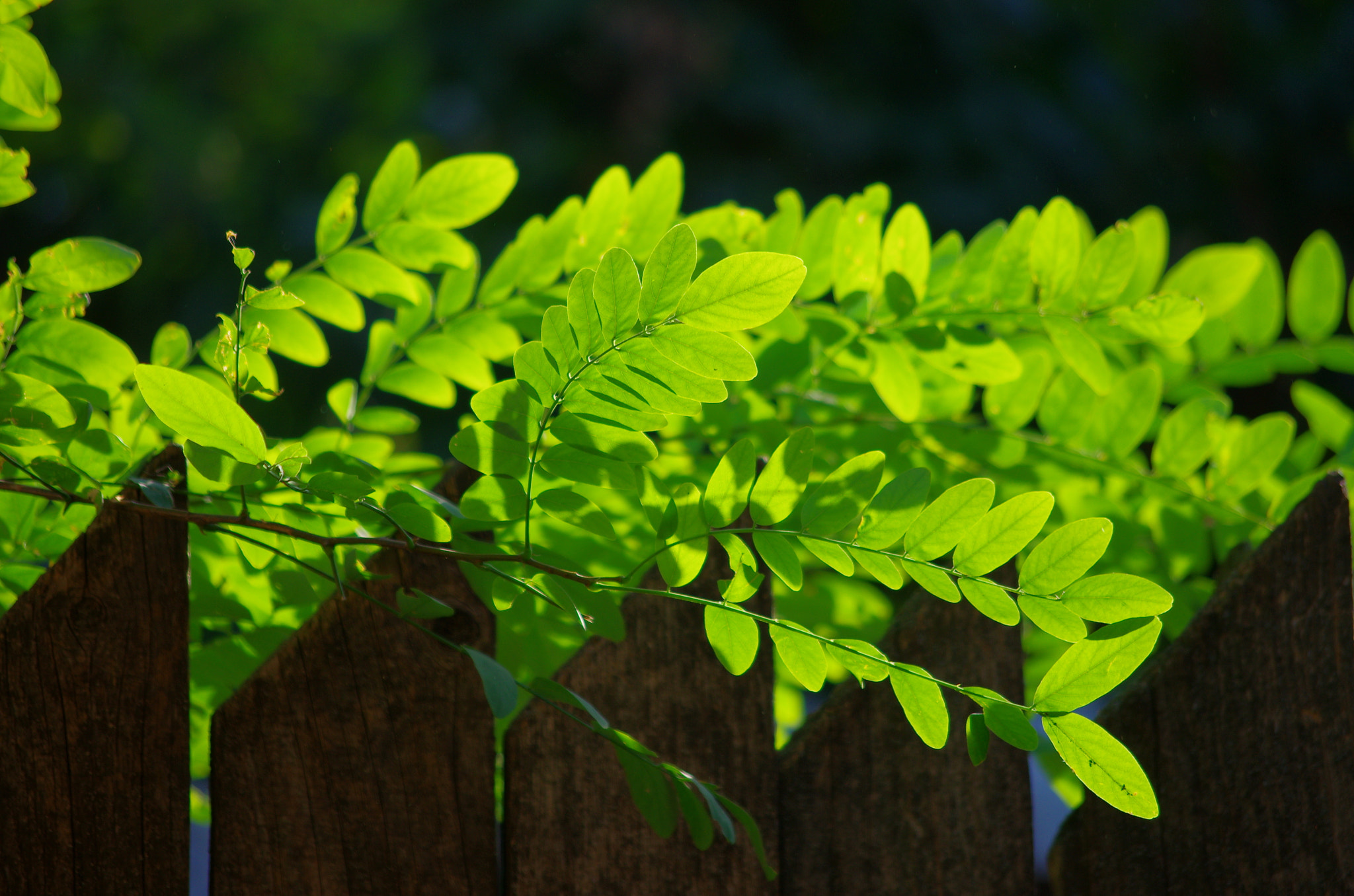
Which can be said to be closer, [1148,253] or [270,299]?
[270,299]

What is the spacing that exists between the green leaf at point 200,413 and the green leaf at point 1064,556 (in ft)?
1.19

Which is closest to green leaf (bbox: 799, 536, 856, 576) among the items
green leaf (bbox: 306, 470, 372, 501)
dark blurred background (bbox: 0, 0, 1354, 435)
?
green leaf (bbox: 306, 470, 372, 501)

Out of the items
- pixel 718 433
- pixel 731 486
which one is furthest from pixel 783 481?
pixel 718 433

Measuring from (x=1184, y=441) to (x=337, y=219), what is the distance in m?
0.61

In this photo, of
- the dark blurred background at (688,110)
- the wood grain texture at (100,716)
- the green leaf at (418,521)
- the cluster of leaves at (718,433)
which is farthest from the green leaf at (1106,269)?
the dark blurred background at (688,110)

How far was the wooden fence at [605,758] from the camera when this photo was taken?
578 millimetres

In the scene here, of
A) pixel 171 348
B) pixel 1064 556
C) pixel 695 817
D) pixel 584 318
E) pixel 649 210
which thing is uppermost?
pixel 649 210

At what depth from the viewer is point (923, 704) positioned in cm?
49

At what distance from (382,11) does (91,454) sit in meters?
6.79

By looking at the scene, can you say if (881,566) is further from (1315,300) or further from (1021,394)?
(1315,300)

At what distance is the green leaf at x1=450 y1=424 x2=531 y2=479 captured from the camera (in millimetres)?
498

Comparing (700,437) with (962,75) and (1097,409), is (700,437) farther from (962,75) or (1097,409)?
(962,75)

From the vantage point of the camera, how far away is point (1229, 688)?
691mm

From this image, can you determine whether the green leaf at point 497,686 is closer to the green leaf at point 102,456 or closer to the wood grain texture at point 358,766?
the wood grain texture at point 358,766
